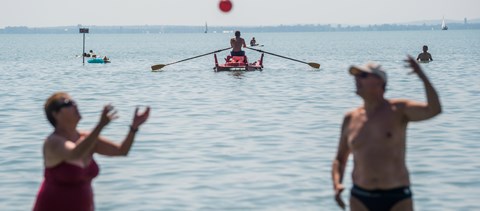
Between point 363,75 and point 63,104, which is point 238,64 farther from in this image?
point 63,104

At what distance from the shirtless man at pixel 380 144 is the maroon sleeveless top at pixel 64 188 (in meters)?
1.88

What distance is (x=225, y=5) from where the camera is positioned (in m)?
33.1

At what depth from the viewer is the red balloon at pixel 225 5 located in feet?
107

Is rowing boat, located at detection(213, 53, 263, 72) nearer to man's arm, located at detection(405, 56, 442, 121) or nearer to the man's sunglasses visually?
the man's sunglasses

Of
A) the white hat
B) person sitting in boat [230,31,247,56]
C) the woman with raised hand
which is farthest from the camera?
person sitting in boat [230,31,247,56]

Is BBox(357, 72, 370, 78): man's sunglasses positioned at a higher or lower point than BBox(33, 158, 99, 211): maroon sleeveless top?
higher

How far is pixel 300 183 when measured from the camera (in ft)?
46.9

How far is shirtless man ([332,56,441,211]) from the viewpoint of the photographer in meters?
7.11

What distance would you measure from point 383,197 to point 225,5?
2630 cm

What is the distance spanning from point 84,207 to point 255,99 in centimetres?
2439

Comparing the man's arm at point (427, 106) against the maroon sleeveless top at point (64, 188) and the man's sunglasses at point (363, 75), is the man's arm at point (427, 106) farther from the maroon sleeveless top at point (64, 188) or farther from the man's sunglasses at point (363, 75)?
the maroon sleeveless top at point (64, 188)

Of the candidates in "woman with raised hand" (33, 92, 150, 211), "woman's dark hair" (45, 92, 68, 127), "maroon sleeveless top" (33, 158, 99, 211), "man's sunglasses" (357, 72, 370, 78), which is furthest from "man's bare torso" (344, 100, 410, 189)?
"woman's dark hair" (45, 92, 68, 127)

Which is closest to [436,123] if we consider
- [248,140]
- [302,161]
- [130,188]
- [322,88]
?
[248,140]

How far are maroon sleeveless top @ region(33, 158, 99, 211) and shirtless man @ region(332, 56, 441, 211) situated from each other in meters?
1.88
